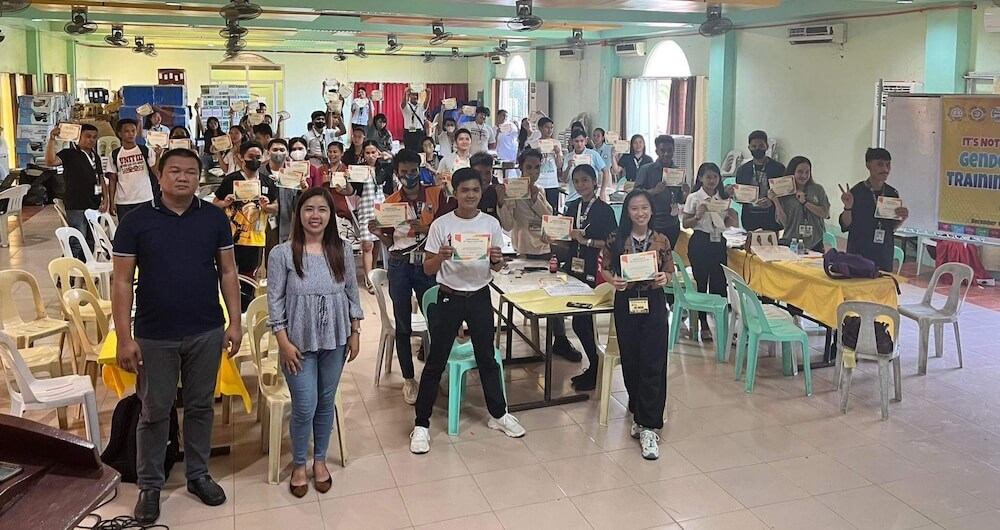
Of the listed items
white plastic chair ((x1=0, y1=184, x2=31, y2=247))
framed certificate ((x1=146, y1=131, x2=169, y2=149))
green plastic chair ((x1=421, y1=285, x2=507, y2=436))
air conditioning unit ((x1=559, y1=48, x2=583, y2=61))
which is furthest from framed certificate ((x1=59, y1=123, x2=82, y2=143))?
air conditioning unit ((x1=559, y1=48, x2=583, y2=61))

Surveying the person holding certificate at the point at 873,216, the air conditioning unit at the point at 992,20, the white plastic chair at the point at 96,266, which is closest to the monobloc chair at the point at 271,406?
the white plastic chair at the point at 96,266

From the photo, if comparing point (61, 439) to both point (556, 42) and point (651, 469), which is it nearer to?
point (651, 469)

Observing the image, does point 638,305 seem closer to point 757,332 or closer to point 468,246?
point 468,246

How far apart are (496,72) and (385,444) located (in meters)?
17.0

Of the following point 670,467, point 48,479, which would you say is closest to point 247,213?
point 670,467

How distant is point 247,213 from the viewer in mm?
6121

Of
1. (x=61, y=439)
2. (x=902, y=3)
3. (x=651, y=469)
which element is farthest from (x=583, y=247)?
(x=902, y=3)

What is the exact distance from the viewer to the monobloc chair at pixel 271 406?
3953 mm

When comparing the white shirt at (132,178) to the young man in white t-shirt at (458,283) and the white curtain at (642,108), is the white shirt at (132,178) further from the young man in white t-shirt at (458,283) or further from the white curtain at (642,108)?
the white curtain at (642,108)

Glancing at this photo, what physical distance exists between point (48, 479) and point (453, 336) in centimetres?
271

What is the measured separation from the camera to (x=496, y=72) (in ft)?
67.0

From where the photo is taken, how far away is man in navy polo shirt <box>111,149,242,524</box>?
3361 mm

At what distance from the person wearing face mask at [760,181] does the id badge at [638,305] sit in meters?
2.43

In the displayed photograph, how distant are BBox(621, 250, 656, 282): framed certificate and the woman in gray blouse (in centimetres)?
132
